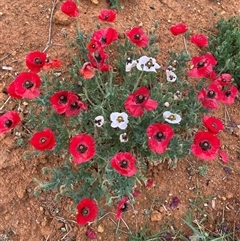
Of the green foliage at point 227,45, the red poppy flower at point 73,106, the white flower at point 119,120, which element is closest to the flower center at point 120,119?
the white flower at point 119,120

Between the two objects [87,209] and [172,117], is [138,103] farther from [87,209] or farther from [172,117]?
[87,209]

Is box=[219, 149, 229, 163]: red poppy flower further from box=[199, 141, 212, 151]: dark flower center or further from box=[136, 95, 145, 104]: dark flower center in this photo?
box=[136, 95, 145, 104]: dark flower center

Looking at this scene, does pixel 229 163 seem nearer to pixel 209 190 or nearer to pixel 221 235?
pixel 209 190

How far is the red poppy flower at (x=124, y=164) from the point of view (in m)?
2.41

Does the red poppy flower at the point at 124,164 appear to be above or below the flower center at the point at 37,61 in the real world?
below

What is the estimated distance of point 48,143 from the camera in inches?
96.0

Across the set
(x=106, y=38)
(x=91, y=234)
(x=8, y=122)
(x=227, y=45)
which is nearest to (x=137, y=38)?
(x=106, y=38)

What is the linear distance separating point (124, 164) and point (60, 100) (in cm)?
55

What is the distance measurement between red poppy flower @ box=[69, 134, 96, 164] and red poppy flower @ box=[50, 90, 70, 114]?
21 cm

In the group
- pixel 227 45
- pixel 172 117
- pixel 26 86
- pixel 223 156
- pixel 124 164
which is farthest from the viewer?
pixel 227 45

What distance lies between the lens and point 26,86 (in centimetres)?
259

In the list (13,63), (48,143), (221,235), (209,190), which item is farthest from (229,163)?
(13,63)

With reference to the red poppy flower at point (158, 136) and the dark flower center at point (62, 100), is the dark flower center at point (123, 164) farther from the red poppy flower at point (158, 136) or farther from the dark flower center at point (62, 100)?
the dark flower center at point (62, 100)

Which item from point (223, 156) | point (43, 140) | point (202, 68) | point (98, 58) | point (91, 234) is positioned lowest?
point (91, 234)
